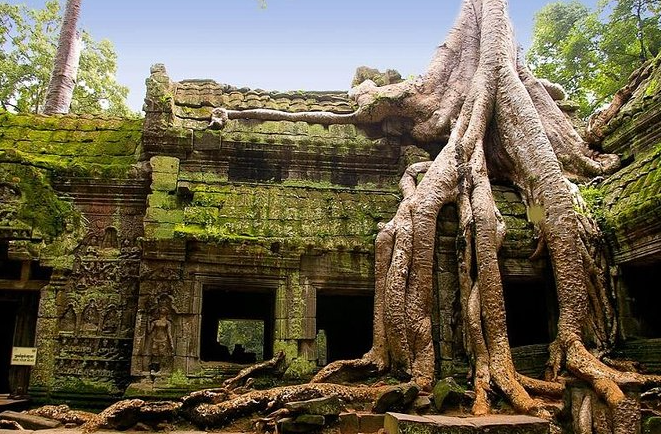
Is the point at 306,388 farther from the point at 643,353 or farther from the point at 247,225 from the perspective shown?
the point at 643,353

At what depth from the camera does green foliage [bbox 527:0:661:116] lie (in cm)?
1301

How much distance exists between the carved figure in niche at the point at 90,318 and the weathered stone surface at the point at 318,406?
3089mm

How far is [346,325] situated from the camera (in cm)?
1006

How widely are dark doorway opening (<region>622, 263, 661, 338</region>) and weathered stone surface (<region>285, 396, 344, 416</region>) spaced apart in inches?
151

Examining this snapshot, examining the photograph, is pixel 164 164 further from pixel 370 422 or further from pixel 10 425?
pixel 370 422

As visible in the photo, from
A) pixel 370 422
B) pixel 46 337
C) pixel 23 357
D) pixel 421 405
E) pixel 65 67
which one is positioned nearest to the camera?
pixel 370 422

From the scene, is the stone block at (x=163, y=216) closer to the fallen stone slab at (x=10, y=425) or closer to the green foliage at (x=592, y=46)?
the fallen stone slab at (x=10, y=425)

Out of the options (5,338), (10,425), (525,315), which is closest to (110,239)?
(10,425)

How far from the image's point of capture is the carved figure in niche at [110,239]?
7117 millimetres

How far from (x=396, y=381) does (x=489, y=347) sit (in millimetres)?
1045

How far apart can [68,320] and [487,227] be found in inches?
197

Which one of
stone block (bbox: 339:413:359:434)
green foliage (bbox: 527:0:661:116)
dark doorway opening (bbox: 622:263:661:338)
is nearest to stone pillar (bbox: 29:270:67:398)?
stone block (bbox: 339:413:359:434)

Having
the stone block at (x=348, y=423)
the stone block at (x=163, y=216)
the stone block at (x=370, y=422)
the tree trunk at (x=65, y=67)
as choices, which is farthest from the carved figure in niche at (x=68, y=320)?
the tree trunk at (x=65, y=67)

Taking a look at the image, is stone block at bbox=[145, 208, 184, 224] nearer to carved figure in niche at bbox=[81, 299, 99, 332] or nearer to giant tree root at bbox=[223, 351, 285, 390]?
carved figure in niche at bbox=[81, 299, 99, 332]
